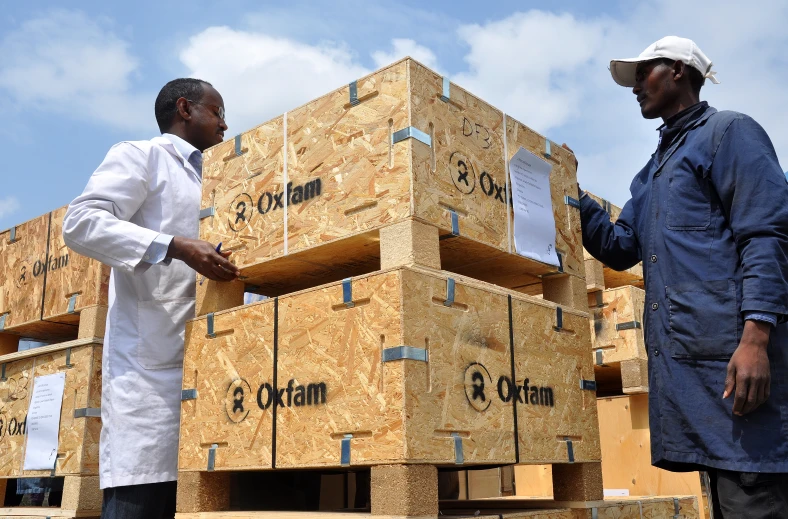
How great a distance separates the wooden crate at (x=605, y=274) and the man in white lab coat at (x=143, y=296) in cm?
281

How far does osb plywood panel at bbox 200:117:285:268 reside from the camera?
146 inches

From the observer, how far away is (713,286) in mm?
2914

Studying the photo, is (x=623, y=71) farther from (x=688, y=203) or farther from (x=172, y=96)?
(x=172, y=96)

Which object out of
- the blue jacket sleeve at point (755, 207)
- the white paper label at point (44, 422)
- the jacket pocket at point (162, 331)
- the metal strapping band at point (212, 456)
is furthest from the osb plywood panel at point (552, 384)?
the white paper label at point (44, 422)

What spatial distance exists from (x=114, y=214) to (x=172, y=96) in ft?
3.70

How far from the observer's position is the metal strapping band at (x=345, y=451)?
2.99 metres

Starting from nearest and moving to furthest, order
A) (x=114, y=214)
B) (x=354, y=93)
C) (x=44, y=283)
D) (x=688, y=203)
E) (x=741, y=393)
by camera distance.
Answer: (x=741, y=393) < (x=688, y=203) < (x=354, y=93) < (x=114, y=214) < (x=44, y=283)

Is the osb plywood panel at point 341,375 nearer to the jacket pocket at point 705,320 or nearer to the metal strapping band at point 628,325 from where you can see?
the jacket pocket at point 705,320

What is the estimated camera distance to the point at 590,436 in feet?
12.4

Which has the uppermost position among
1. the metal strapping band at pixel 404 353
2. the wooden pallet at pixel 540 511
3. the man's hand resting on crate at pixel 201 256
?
the man's hand resting on crate at pixel 201 256

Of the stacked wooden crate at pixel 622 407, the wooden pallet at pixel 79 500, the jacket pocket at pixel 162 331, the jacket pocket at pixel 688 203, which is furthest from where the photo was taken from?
the stacked wooden crate at pixel 622 407

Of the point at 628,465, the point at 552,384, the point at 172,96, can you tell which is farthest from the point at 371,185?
the point at 628,465

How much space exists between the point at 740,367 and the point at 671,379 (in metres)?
0.32

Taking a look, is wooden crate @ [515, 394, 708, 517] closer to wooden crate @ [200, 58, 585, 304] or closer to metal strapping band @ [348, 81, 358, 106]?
wooden crate @ [200, 58, 585, 304]
